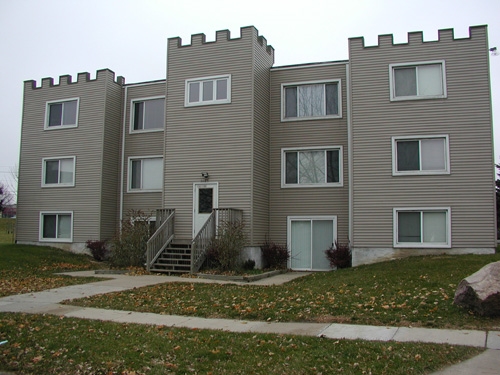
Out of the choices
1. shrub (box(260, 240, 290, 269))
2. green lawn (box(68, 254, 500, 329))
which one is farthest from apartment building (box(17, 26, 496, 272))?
green lawn (box(68, 254, 500, 329))

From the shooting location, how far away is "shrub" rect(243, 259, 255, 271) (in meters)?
17.3

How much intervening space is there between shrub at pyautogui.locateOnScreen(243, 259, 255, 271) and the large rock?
9624 mm

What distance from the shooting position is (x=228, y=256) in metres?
15.9

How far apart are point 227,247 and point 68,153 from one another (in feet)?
35.5

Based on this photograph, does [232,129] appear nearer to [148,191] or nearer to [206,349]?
[148,191]

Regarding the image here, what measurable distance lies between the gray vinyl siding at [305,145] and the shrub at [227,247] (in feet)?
10.3

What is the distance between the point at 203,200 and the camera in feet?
61.6

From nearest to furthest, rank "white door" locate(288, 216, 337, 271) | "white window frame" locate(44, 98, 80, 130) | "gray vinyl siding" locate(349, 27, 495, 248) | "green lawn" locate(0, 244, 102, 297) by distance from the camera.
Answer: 1. "green lawn" locate(0, 244, 102, 297)
2. "gray vinyl siding" locate(349, 27, 495, 248)
3. "white door" locate(288, 216, 337, 271)
4. "white window frame" locate(44, 98, 80, 130)

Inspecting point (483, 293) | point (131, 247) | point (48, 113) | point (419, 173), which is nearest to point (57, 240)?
point (48, 113)

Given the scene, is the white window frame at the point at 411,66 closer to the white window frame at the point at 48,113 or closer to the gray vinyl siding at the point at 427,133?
the gray vinyl siding at the point at 427,133

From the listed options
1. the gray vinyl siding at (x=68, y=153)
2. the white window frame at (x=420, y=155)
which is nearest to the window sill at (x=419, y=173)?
the white window frame at (x=420, y=155)

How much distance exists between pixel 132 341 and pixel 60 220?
1748 centimetres

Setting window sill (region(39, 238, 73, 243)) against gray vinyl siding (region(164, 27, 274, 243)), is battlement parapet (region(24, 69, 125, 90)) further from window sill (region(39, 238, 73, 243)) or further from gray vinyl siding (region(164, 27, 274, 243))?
window sill (region(39, 238, 73, 243))

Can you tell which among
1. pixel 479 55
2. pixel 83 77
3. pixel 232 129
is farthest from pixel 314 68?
pixel 83 77
